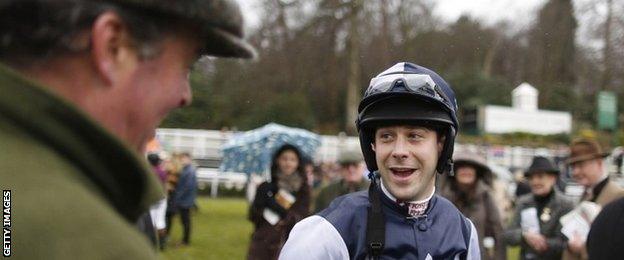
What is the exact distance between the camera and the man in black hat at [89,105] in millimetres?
855

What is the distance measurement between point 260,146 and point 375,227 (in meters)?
7.87

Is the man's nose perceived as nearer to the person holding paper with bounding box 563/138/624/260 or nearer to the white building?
the person holding paper with bounding box 563/138/624/260

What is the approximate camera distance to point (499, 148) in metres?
23.8

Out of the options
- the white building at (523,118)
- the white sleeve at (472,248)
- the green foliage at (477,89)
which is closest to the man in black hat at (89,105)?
the white sleeve at (472,248)

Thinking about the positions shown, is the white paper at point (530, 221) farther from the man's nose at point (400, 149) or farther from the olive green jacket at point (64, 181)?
the olive green jacket at point (64, 181)

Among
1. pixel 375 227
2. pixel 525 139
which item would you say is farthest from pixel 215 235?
pixel 525 139

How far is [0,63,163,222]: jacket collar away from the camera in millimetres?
916

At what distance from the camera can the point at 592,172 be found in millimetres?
5531

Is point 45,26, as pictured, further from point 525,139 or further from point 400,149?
point 525,139

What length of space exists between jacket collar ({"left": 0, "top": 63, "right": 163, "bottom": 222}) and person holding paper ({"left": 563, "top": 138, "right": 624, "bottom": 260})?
478cm

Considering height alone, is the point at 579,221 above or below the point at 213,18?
below

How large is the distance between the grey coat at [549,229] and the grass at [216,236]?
7.34 feet

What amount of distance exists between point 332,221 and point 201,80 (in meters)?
32.7

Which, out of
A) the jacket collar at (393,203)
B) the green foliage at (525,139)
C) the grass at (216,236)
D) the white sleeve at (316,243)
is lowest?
the grass at (216,236)
